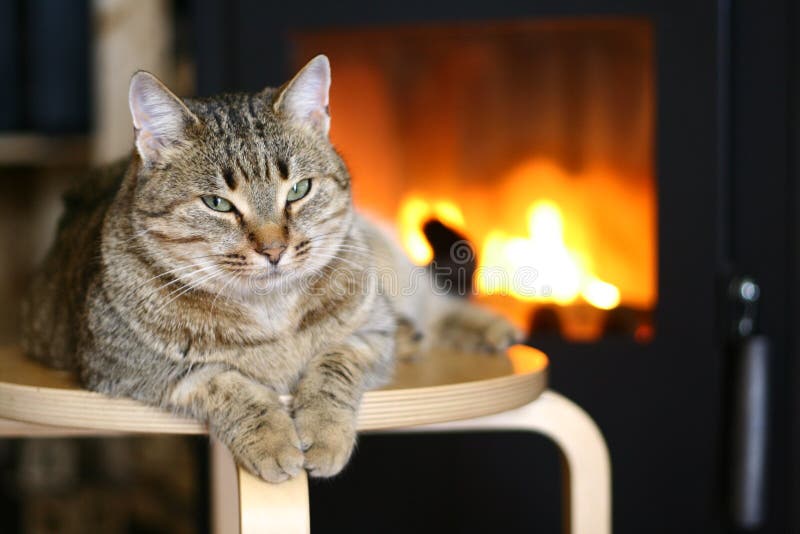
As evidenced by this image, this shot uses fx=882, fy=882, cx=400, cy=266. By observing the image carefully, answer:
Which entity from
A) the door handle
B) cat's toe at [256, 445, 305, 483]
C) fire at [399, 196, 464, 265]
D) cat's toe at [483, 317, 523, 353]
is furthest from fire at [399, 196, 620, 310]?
→ cat's toe at [256, 445, 305, 483]

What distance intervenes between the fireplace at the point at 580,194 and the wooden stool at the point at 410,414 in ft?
1.58

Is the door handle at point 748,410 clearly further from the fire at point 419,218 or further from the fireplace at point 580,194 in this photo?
the fire at point 419,218

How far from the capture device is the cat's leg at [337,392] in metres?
0.79

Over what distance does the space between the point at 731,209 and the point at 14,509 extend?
4.94 ft

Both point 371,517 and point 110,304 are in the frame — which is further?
point 371,517

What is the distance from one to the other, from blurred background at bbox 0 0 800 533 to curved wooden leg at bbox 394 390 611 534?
1.66ft

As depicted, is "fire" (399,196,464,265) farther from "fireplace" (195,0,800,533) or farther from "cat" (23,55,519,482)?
"cat" (23,55,519,482)

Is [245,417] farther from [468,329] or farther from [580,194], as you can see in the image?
[580,194]

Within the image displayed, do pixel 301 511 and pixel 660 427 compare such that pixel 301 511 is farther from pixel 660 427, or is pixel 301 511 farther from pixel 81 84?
pixel 81 84

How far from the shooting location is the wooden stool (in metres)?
0.77

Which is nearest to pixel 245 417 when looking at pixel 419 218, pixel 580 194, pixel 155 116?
A: pixel 155 116

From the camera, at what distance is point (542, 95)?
1.59 meters

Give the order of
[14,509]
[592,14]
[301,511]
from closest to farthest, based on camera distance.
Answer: [301,511] < [592,14] < [14,509]

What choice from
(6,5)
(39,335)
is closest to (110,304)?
(39,335)
